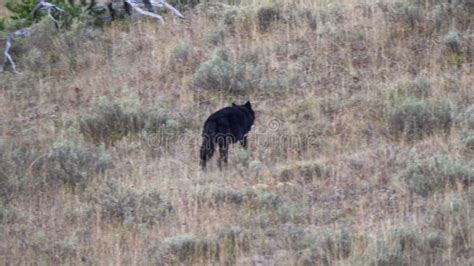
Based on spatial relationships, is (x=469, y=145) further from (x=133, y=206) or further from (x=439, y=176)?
(x=133, y=206)

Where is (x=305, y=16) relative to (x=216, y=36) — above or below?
above

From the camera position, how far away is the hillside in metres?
7.53

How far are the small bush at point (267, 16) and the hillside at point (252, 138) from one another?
3 cm

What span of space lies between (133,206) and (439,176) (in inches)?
107

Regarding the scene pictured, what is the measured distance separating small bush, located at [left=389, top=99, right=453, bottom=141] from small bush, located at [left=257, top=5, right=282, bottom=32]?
Result: 3.53 m

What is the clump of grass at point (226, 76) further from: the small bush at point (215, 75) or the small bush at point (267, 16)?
the small bush at point (267, 16)

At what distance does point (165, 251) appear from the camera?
24.3 feet

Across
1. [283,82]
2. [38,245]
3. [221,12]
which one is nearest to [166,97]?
[283,82]

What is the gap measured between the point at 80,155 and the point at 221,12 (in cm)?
495

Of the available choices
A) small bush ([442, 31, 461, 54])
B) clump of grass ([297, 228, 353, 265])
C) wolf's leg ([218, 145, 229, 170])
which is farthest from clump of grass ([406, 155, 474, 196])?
small bush ([442, 31, 461, 54])

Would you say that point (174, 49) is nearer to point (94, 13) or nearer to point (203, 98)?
point (203, 98)

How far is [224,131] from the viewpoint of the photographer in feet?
32.6

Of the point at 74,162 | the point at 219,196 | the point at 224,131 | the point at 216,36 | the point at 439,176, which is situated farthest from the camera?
the point at 216,36

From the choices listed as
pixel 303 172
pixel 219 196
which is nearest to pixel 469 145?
pixel 303 172
